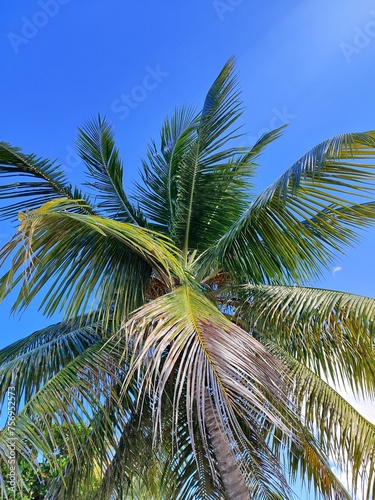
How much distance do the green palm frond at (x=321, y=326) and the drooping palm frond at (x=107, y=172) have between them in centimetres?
174

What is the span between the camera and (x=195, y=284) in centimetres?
469

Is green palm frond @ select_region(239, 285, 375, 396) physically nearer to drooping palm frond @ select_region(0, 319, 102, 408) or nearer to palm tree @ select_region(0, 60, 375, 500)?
palm tree @ select_region(0, 60, 375, 500)

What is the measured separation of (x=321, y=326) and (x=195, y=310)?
1.80m

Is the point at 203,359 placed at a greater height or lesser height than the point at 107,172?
lesser

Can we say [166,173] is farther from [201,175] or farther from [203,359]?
[203,359]

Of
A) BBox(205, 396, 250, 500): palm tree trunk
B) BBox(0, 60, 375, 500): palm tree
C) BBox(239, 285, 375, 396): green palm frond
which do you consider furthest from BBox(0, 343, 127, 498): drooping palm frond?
BBox(239, 285, 375, 396): green palm frond

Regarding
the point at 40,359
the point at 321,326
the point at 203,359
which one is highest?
the point at 40,359

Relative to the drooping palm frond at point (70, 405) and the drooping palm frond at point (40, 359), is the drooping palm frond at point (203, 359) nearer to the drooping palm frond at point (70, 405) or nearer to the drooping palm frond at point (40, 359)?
the drooping palm frond at point (70, 405)

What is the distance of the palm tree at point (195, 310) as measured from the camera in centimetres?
435

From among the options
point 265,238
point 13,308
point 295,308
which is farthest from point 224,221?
point 13,308

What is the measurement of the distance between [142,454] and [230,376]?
232cm

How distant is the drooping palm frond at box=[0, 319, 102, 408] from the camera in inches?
195

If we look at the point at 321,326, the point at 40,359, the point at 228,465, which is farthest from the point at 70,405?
the point at 321,326

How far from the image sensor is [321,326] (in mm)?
5086
